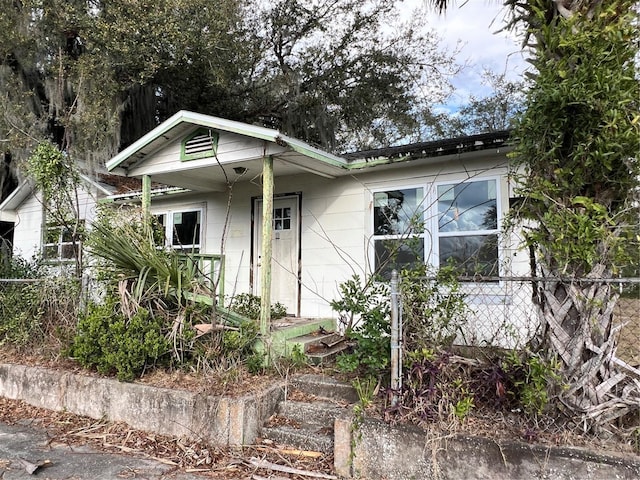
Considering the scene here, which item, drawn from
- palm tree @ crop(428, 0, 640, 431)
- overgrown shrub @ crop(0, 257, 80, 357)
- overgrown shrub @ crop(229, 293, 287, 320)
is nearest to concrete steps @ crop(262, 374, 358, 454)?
palm tree @ crop(428, 0, 640, 431)

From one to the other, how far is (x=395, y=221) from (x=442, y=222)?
27.6 inches

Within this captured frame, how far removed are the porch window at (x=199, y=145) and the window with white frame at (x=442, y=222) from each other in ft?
8.03

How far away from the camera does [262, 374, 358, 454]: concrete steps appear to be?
381cm

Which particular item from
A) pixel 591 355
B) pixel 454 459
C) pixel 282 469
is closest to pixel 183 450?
pixel 282 469

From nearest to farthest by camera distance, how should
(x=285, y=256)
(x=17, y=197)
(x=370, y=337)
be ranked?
(x=370, y=337) < (x=285, y=256) < (x=17, y=197)

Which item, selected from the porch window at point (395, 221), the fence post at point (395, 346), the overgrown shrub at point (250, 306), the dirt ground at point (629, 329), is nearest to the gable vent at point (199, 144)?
the overgrown shrub at point (250, 306)

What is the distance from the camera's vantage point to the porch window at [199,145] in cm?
582

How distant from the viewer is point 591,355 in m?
3.00

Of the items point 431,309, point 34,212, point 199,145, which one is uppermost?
point 199,145

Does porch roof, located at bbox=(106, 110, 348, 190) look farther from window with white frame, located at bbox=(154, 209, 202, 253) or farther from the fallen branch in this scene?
the fallen branch

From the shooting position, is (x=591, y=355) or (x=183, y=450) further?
(x=183, y=450)

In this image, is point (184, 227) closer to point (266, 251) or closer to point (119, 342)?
point (266, 251)

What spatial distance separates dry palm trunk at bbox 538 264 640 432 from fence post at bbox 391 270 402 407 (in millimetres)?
1140

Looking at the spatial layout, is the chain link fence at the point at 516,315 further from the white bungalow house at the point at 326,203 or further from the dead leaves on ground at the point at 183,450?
the dead leaves on ground at the point at 183,450
